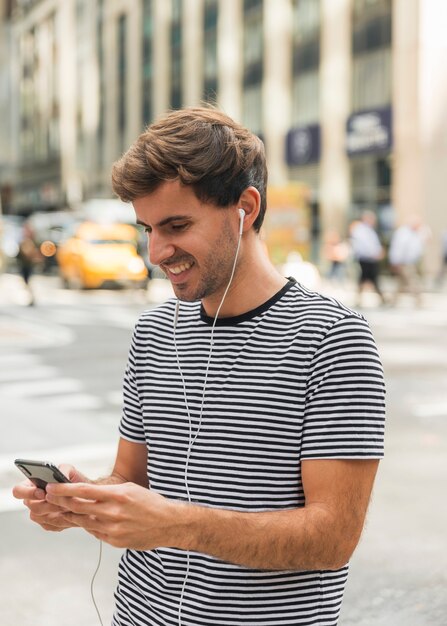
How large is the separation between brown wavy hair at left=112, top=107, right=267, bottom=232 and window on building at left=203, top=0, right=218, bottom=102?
43.7m

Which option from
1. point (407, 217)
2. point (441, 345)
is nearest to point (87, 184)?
point (407, 217)

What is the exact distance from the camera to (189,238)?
6.46ft

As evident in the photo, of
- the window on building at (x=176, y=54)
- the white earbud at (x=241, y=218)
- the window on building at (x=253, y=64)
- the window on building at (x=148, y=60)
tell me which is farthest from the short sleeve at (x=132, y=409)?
the window on building at (x=148, y=60)

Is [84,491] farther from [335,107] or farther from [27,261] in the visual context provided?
Answer: [335,107]

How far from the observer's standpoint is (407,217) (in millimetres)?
31688

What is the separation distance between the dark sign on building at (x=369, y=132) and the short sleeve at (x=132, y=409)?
31.5 meters

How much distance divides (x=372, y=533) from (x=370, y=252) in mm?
14275

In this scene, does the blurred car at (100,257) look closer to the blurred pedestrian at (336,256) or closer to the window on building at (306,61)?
the blurred pedestrian at (336,256)

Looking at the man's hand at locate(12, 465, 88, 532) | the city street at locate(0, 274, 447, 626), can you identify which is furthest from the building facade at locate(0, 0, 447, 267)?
the man's hand at locate(12, 465, 88, 532)

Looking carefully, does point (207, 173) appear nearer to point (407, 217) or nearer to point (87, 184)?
point (407, 217)

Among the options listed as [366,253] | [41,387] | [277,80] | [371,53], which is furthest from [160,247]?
[277,80]

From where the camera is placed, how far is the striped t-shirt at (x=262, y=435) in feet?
6.10

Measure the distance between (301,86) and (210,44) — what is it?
846 centimetres

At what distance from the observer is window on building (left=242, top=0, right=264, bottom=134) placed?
4059 centimetres
